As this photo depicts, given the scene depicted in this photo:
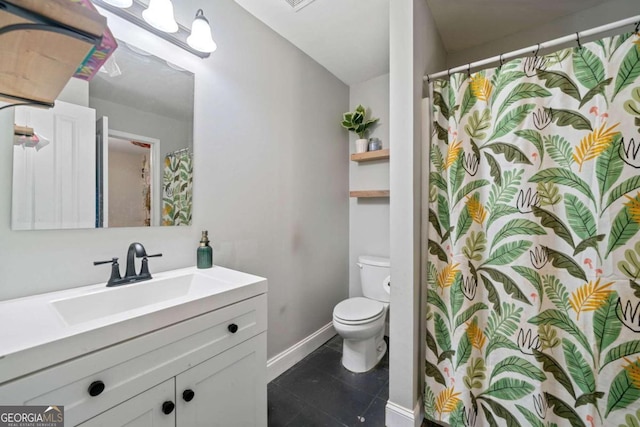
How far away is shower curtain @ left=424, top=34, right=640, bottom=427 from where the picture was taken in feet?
3.32

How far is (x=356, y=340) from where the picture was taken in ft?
5.75

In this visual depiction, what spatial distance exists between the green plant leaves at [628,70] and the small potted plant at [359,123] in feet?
4.94

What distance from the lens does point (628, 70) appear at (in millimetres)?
1000

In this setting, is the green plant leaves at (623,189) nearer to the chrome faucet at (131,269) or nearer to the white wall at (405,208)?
the white wall at (405,208)

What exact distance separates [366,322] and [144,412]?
4.22 feet

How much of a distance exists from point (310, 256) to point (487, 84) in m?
1.61

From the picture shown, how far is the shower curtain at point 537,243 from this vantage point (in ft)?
3.32

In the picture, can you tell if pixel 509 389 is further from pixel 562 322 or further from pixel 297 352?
pixel 297 352

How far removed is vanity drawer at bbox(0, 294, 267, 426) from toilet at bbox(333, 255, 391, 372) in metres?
0.91

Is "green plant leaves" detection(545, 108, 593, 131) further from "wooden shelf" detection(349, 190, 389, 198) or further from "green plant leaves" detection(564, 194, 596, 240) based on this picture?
"wooden shelf" detection(349, 190, 389, 198)

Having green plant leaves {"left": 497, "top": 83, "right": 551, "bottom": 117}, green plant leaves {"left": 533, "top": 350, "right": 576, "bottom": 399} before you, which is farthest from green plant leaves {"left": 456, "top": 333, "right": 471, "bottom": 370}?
green plant leaves {"left": 497, "top": 83, "right": 551, "bottom": 117}

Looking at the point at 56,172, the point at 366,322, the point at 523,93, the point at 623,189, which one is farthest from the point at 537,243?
the point at 56,172

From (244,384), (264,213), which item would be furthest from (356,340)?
(264,213)

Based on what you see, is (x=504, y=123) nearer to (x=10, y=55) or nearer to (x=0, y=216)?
(x=10, y=55)
